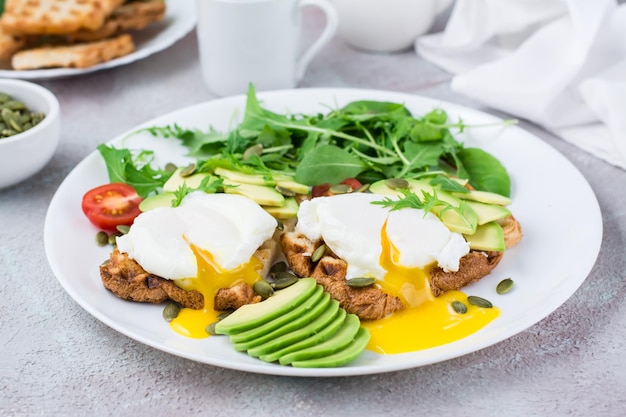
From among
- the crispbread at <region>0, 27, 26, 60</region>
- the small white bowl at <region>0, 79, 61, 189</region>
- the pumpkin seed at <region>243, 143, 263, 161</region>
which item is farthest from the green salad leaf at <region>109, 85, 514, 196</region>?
the crispbread at <region>0, 27, 26, 60</region>

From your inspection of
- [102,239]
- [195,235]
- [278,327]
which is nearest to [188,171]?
[102,239]

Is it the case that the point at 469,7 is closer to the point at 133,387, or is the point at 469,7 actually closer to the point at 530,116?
the point at 530,116

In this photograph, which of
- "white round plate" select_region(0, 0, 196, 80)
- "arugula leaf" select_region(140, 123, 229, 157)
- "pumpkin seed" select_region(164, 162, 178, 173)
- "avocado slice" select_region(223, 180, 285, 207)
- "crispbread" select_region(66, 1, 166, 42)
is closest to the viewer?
"avocado slice" select_region(223, 180, 285, 207)

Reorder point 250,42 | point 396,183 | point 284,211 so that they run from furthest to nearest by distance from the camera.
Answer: point 250,42 < point 396,183 < point 284,211

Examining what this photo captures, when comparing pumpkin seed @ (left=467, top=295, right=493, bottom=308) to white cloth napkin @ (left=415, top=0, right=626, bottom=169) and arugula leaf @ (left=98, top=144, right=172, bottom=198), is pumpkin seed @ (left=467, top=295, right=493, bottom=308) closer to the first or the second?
arugula leaf @ (left=98, top=144, right=172, bottom=198)

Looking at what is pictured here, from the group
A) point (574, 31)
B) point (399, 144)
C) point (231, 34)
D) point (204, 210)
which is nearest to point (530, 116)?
point (574, 31)

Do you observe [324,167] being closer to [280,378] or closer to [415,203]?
[415,203]
